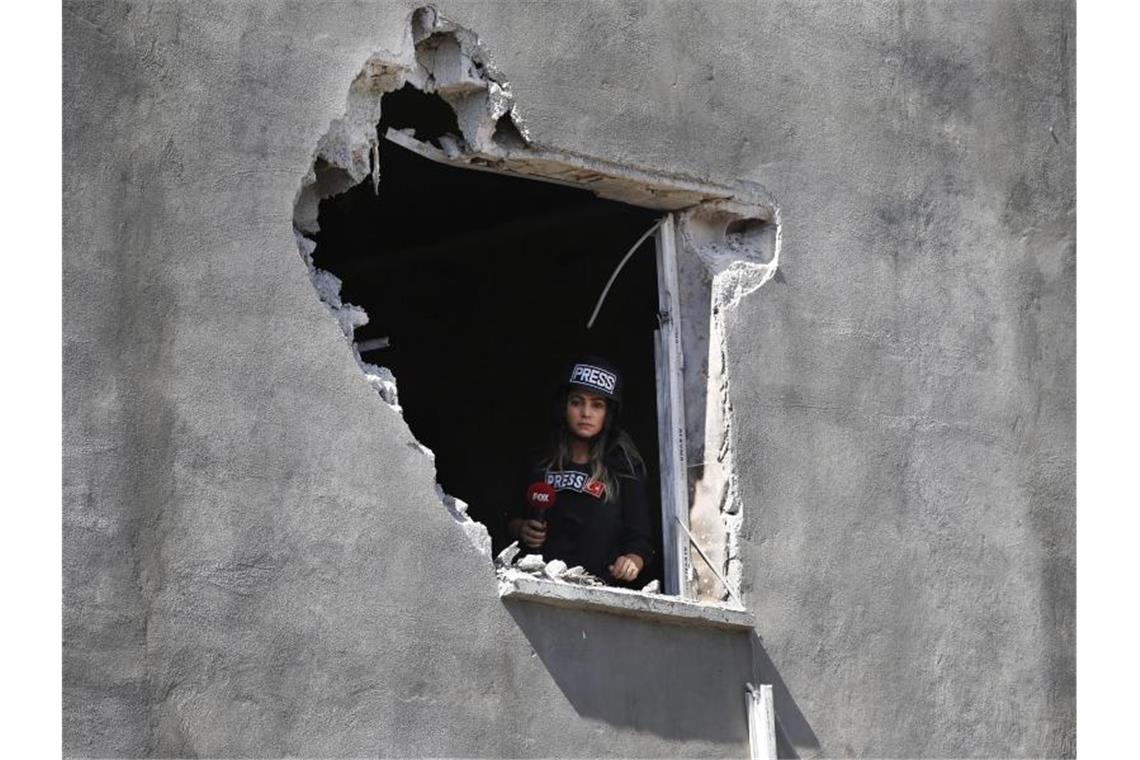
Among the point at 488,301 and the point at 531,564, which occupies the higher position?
the point at 488,301

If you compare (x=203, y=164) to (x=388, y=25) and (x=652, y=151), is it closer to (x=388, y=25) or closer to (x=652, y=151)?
(x=388, y=25)

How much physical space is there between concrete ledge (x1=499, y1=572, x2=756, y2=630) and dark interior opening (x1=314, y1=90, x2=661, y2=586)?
79.4 inches

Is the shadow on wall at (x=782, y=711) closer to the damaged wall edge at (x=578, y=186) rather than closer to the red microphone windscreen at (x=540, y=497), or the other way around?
the damaged wall edge at (x=578, y=186)

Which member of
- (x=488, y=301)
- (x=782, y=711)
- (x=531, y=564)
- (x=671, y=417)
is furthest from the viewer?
(x=488, y=301)

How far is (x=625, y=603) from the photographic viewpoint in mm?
8766

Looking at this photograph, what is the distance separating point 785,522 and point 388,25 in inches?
94.8

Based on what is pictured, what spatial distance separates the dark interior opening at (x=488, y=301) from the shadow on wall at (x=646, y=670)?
2.06 m

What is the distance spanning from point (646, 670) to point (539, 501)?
1144 mm

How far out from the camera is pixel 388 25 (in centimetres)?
844

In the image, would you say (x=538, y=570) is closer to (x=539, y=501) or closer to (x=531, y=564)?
(x=531, y=564)

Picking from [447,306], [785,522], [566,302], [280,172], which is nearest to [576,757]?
[785,522]

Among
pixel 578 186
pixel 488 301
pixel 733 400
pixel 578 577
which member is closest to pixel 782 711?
pixel 578 577

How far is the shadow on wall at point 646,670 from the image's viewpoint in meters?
8.59

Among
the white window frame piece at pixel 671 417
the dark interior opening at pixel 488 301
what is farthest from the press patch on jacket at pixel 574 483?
the dark interior opening at pixel 488 301
